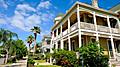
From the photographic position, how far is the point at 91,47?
44.9 feet

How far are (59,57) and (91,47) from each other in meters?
7.44

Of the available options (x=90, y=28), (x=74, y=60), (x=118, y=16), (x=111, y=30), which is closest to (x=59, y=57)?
(x=74, y=60)

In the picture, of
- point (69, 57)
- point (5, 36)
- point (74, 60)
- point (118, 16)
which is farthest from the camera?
point (5, 36)

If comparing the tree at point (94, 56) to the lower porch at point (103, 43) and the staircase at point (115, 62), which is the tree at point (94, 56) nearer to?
the staircase at point (115, 62)

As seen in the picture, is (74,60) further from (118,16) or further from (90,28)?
(118,16)

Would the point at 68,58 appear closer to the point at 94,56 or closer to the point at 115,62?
the point at 94,56

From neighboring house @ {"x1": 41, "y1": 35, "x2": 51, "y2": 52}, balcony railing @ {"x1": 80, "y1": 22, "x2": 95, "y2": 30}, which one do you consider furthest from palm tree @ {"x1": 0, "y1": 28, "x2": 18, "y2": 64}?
balcony railing @ {"x1": 80, "y1": 22, "x2": 95, "y2": 30}

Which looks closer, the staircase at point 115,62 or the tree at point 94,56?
the tree at point 94,56

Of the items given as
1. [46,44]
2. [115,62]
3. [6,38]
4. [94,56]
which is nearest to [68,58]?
[94,56]

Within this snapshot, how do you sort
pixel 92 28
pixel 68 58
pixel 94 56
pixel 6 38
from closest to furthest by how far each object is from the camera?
1. pixel 94 56
2. pixel 68 58
3. pixel 92 28
4. pixel 6 38

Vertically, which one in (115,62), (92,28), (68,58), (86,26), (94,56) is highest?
(86,26)

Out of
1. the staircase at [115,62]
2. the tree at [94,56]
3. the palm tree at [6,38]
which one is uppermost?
the palm tree at [6,38]

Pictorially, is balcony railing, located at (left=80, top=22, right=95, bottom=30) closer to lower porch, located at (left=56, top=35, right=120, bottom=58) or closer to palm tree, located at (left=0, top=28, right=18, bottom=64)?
lower porch, located at (left=56, top=35, right=120, bottom=58)

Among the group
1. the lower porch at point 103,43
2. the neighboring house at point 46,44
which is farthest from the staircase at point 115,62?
the neighboring house at point 46,44
